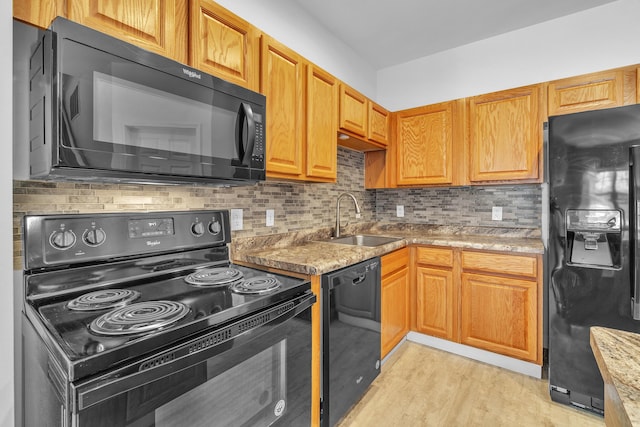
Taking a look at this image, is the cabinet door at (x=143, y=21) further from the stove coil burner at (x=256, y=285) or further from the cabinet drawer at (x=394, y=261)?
the cabinet drawer at (x=394, y=261)

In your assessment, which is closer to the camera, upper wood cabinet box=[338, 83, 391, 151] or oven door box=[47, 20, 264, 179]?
oven door box=[47, 20, 264, 179]

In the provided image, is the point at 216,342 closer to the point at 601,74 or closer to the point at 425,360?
the point at 425,360

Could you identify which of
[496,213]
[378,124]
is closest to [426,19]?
[378,124]

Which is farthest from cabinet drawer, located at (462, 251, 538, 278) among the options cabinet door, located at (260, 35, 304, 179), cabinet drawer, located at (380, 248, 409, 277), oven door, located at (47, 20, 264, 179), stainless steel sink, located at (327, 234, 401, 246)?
oven door, located at (47, 20, 264, 179)

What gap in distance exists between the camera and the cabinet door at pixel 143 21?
0.99 metres

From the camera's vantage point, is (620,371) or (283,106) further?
(283,106)

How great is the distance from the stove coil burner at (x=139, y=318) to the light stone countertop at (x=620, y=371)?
93 centimetres

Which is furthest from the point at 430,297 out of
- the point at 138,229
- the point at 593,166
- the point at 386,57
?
the point at 386,57

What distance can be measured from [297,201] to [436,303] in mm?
1377

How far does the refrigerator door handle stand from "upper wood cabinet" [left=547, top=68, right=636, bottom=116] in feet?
2.27

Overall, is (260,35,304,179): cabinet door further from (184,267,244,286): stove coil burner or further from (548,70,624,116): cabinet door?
(548,70,624,116): cabinet door

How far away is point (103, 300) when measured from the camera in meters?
1.00

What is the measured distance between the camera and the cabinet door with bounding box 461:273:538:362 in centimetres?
207

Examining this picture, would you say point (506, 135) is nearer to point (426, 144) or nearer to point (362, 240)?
point (426, 144)
